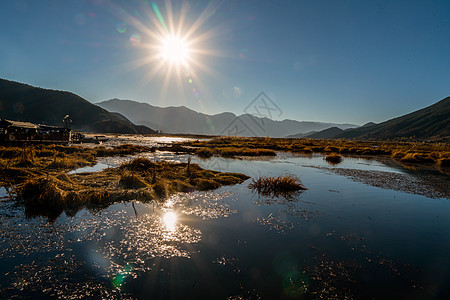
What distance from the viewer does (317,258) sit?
6.61 m

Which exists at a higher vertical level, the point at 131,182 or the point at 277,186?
the point at 131,182

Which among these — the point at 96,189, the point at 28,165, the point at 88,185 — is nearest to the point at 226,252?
the point at 96,189

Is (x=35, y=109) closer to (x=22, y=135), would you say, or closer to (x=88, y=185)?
(x=22, y=135)

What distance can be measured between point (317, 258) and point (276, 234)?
1.78 m

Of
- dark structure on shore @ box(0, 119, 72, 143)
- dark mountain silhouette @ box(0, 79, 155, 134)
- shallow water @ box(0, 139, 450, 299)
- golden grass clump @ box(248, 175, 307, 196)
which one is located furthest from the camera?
dark mountain silhouette @ box(0, 79, 155, 134)

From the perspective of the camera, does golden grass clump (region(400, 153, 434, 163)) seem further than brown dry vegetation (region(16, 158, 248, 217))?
Yes

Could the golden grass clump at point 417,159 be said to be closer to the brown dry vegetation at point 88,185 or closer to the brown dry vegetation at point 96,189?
the brown dry vegetation at point 88,185

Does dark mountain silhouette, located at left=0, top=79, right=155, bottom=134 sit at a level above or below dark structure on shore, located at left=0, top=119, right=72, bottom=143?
above

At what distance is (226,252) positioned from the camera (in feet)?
22.3

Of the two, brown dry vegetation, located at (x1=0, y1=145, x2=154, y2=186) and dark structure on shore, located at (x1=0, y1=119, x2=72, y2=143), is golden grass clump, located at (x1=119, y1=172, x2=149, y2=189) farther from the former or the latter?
dark structure on shore, located at (x1=0, y1=119, x2=72, y2=143)

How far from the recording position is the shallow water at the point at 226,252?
5211 millimetres

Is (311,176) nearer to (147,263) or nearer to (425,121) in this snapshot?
(147,263)

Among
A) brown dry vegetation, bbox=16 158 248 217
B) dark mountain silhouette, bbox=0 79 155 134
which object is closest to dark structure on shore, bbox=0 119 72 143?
brown dry vegetation, bbox=16 158 248 217

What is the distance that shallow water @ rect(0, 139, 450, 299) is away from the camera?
17.1 feet
